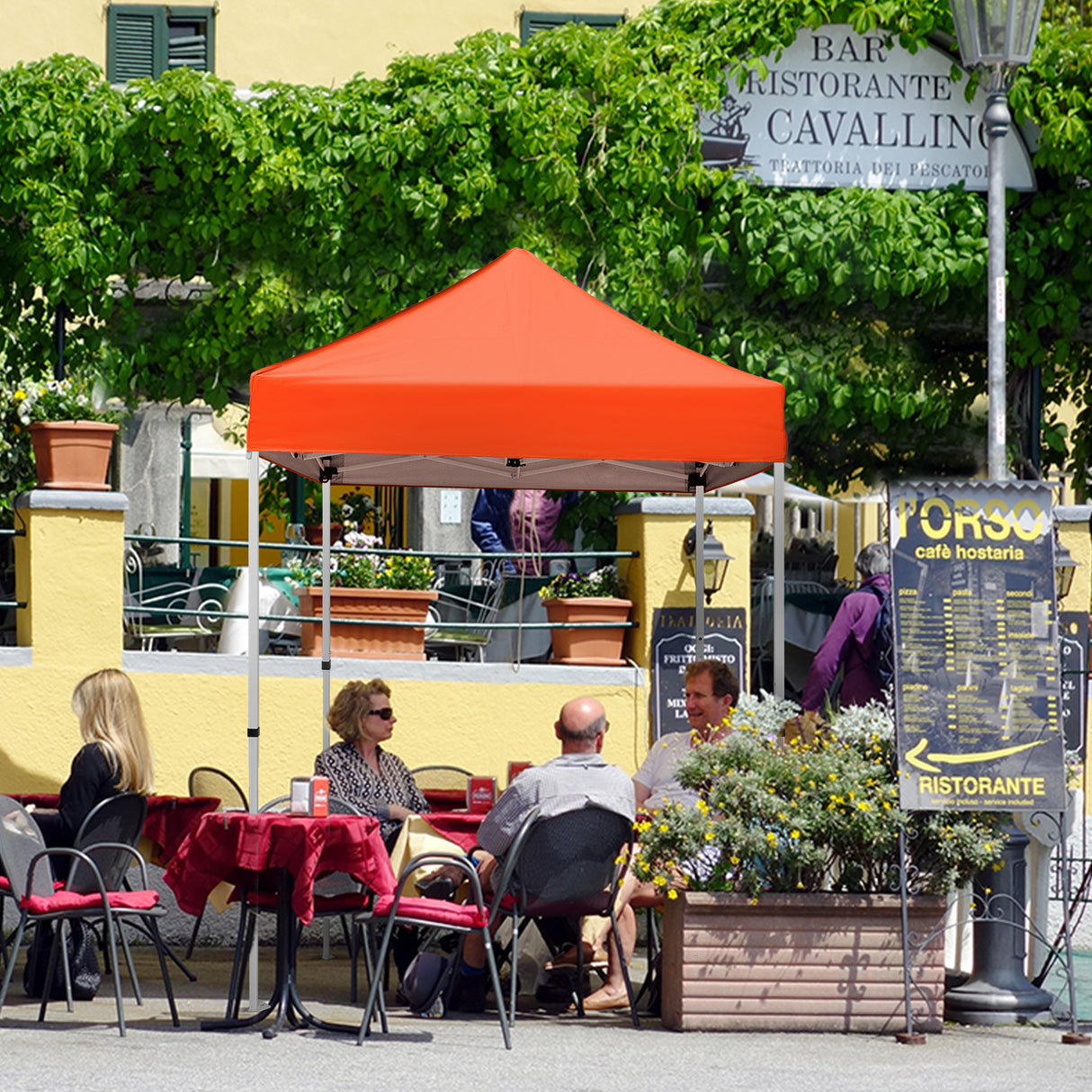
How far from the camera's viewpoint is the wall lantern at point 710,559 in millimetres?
9258

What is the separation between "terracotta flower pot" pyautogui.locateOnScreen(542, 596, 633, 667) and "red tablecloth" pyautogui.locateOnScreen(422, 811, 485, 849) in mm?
2138

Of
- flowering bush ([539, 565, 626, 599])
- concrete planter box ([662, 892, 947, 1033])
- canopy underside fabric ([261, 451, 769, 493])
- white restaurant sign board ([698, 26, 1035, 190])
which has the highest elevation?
white restaurant sign board ([698, 26, 1035, 190])

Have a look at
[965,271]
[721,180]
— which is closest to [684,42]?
[721,180]

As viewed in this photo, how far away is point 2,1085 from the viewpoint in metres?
5.20

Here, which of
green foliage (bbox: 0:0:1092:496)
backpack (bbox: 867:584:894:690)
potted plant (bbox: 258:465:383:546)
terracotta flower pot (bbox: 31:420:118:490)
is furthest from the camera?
potted plant (bbox: 258:465:383:546)

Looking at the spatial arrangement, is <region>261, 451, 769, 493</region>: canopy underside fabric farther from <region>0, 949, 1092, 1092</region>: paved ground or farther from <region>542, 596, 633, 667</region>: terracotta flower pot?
<region>0, 949, 1092, 1092</region>: paved ground

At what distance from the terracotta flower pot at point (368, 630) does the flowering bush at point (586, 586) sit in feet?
2.27

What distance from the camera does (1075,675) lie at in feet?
32.2

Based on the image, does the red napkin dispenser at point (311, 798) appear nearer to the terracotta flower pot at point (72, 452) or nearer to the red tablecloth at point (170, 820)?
the red tablecloth at point (170, 820)

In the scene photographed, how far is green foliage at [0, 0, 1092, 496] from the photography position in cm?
1049

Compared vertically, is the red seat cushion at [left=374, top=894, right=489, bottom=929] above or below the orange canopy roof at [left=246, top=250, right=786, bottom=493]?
below

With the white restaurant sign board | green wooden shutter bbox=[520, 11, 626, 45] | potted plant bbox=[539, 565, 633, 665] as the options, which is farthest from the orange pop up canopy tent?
green wooden shutter bbox=[520, 11, 626, 45]

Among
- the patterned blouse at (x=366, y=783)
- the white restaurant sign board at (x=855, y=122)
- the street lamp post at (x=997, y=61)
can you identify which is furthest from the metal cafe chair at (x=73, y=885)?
the white restaurant sign board at (x=855, y=122)

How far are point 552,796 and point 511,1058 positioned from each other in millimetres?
978
